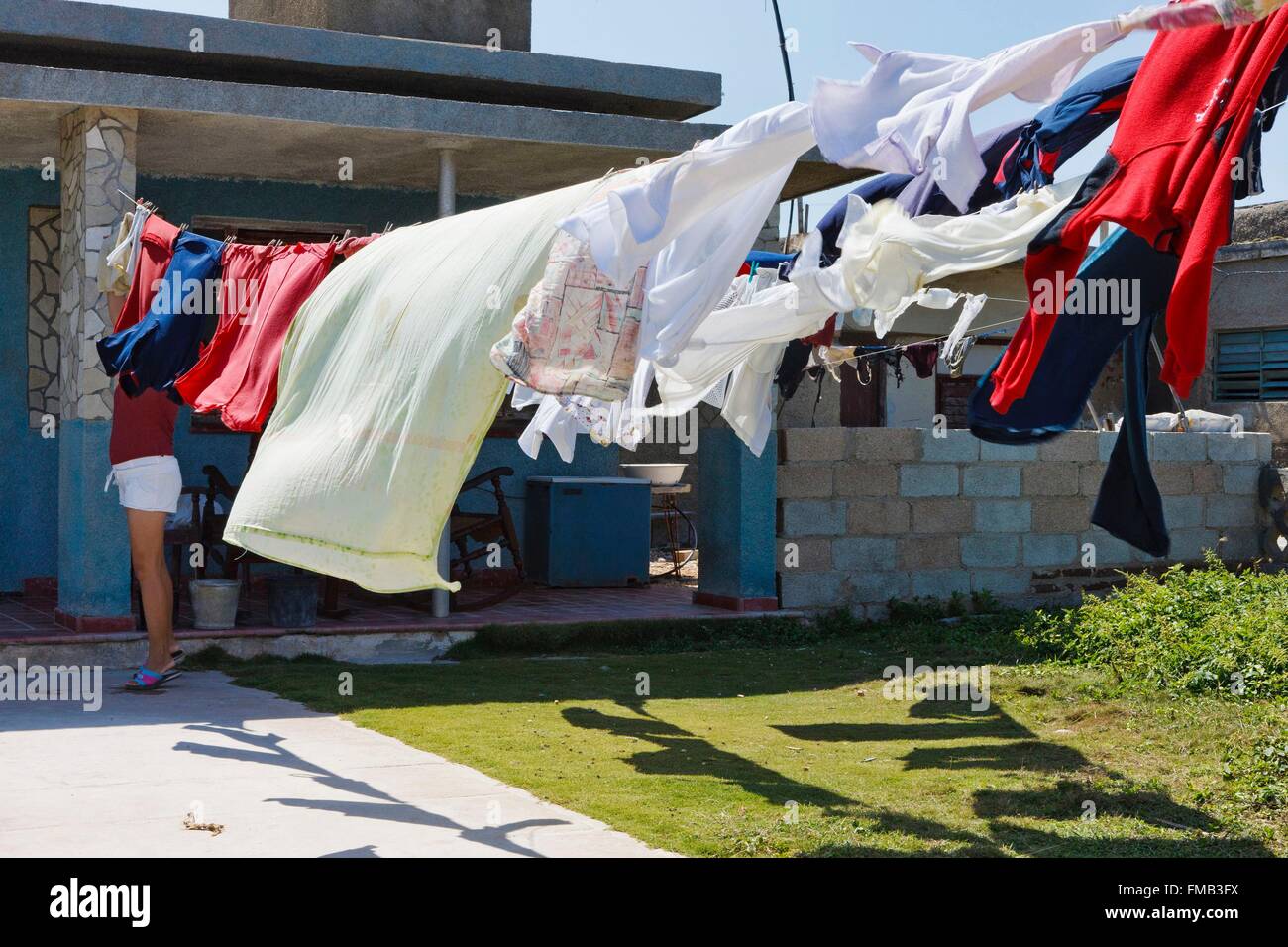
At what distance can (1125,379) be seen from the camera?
438 centimetres

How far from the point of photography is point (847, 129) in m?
4.25

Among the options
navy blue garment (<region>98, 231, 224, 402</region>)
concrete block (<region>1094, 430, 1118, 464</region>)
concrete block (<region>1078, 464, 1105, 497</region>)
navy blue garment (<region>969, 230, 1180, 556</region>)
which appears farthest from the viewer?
concrete block (<region>1094, 430, 1118, 464</region>)

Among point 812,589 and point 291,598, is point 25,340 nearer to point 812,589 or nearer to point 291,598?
point 291,598

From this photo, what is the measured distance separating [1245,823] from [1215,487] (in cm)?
775

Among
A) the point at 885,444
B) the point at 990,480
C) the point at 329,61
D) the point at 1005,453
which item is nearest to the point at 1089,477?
the point at 1005,453

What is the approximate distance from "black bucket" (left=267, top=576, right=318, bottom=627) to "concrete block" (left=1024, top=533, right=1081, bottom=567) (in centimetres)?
562

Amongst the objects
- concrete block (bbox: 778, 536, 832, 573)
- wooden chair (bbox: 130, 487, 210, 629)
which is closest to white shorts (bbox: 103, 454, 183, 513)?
wooden chair (bbox: 130, 487, 210, 629)

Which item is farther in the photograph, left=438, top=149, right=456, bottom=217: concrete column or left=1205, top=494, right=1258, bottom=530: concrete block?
left=1205, top=494, right=1258, bottom=530: concrete block

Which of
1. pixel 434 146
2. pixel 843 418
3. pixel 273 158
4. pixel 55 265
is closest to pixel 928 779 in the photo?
pixel 434 146

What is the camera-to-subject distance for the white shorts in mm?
7203

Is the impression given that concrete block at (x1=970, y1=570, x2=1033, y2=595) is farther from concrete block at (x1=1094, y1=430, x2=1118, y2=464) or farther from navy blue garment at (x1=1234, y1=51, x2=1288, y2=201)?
navy blue garment at (x1=1234, y1=51, x2=1288, y2=201)

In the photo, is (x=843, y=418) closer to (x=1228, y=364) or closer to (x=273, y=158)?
(x=1228, y=364)
